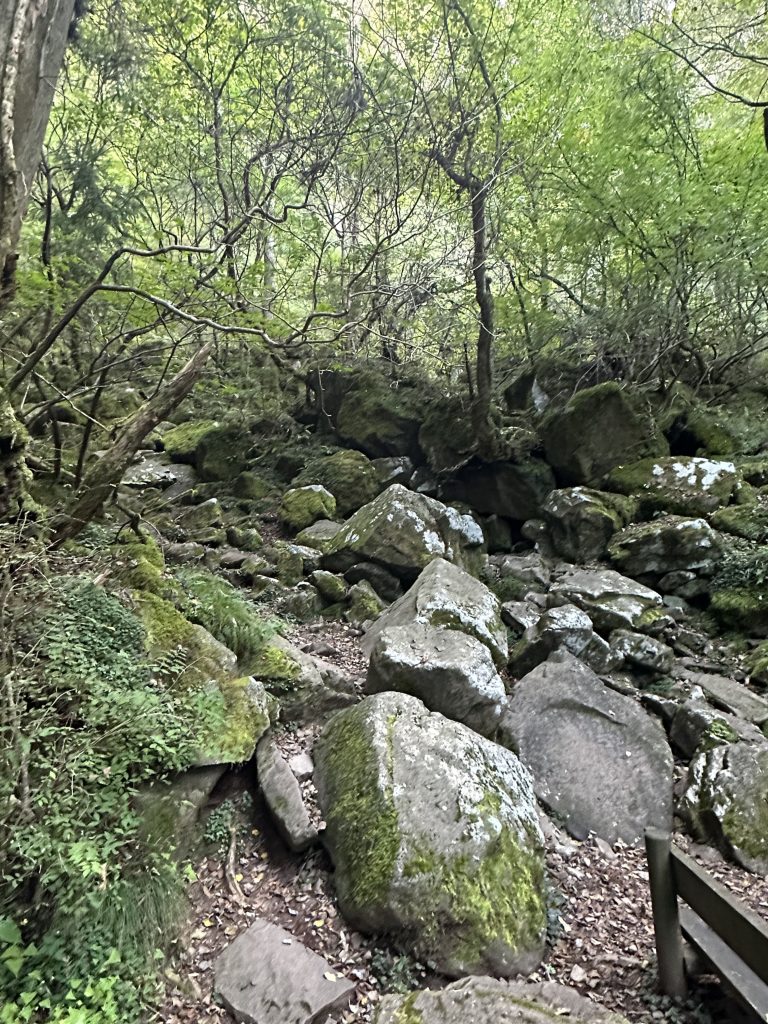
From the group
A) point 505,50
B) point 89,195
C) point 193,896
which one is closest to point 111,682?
point 193,896

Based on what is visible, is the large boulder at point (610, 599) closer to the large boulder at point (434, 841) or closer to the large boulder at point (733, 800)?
the large boulder at point (733, 800)

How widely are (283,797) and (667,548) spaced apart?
667cm

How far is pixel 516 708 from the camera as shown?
18.2ft

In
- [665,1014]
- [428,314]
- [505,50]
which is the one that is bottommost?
[665,1014]

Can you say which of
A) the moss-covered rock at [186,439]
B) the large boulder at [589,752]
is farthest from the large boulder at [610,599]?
the moss-covered rock at [186,439]

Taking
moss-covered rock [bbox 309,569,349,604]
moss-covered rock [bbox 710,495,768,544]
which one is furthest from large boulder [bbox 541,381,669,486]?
moss-covered rock [bbox 309,569,349,604]

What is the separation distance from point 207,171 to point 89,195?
7.57 feet

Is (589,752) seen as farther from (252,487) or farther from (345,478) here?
(252,487)

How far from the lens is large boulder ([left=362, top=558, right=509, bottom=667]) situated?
5.95 metres

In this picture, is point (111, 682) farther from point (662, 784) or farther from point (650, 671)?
point (650, 671)

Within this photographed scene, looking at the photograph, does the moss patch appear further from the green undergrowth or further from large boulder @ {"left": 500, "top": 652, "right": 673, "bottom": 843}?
large boulder @ {"left": 500, "top": 652, "right": 673, "bottom": 843}

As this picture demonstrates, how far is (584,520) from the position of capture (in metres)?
9.09

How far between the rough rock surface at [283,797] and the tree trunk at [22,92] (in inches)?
159

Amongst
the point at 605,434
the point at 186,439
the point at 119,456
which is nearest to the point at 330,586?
the point at 119,456
